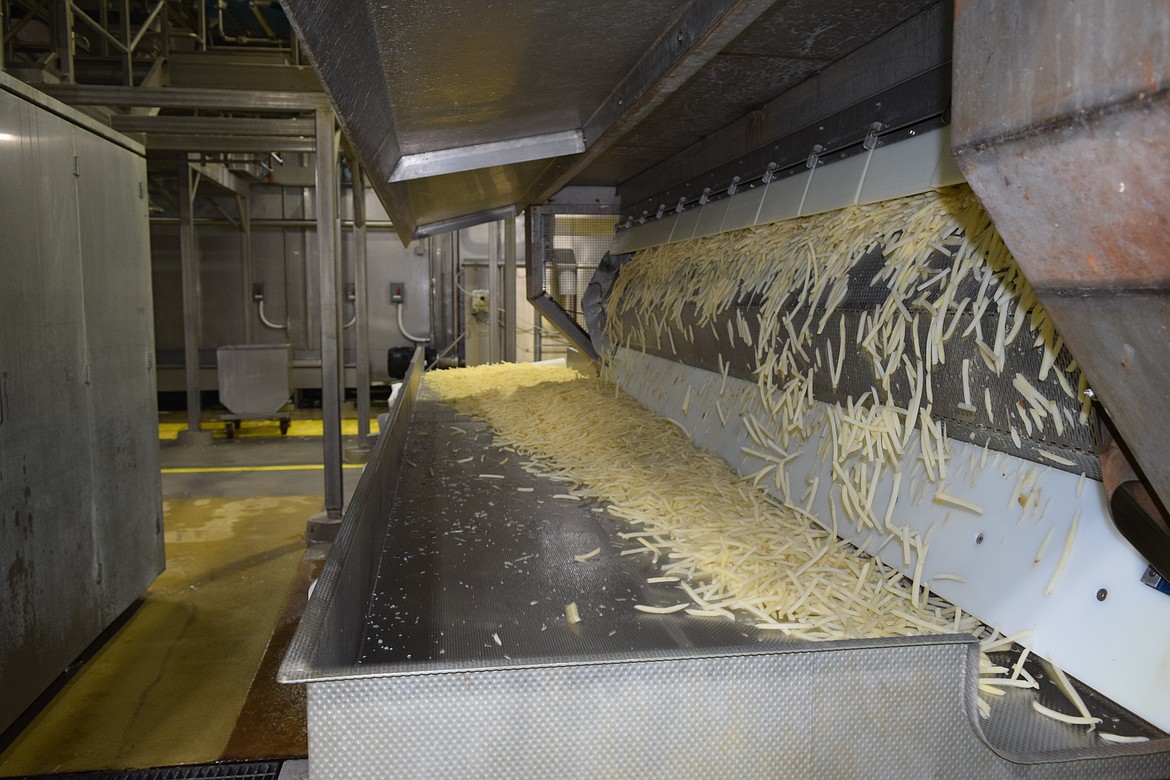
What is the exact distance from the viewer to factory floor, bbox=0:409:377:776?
2857mm

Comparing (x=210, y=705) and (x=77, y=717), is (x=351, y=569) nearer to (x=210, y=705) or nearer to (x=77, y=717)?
(x=210, y=705)

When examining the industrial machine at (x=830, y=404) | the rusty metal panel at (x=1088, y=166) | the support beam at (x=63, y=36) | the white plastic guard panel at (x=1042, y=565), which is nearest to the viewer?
the rusty metal panel at (x=1088, y=166)

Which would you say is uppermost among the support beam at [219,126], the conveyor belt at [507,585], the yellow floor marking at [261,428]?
the support beam at [219,126]

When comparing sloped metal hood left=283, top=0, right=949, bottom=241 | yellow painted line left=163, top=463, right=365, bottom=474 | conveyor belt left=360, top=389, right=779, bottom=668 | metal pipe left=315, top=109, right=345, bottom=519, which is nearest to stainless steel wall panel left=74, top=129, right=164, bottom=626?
metal pipe left=315, top=109, right=345, bottom=519

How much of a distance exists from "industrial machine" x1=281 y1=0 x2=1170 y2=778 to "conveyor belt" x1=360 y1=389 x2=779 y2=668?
12 millimetres

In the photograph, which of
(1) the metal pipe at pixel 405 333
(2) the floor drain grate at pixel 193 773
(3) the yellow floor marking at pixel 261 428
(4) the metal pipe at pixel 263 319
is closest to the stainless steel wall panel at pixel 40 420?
(2) the floor drain grate at pixel 193 773

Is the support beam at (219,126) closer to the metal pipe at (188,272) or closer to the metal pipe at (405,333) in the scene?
the metal pipe at (188,272)

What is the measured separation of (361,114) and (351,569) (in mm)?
1298

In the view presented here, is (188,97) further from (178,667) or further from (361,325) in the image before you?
(178,667)

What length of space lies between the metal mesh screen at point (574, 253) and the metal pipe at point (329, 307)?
1.40 meters

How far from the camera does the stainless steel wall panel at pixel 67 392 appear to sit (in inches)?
106

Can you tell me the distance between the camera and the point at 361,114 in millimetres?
2244

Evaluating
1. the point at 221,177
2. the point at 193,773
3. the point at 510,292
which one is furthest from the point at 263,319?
the point at 193,773

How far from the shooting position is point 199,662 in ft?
11.7
